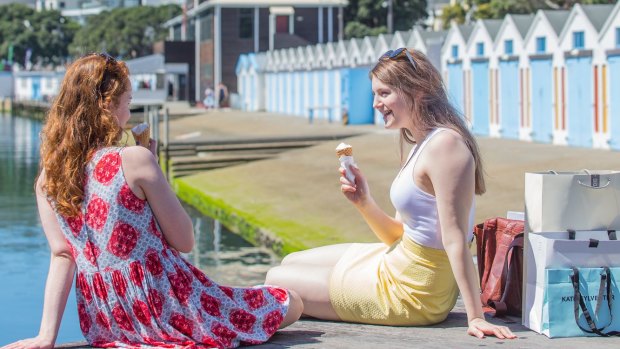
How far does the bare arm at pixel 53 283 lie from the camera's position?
4605 mm

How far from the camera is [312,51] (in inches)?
1815

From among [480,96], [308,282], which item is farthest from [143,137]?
[480,96]

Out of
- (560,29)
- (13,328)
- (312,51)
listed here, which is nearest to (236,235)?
(13,328)

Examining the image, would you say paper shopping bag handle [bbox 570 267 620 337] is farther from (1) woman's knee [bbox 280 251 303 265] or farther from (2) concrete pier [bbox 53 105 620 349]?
(1) woman's knee [bbox 280 251 303 265]

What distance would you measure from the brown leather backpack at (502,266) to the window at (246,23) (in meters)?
58.5

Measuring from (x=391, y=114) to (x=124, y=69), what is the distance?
116 cm

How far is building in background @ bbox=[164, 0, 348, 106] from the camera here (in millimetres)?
62594

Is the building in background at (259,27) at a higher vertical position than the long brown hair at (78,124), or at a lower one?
higher

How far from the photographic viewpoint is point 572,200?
4.98 m

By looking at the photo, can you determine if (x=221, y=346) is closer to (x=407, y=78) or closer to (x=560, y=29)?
(x=407, y=78)

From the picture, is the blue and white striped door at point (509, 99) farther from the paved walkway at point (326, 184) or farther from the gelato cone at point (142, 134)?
the gelato cone at point (142, 134)

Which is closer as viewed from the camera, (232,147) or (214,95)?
(232,147)

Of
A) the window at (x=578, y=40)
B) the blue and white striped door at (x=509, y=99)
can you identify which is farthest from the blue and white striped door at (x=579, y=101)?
the blue and white striped door at (x=509, y=99)

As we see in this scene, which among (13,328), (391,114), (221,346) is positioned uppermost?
(391,114)
